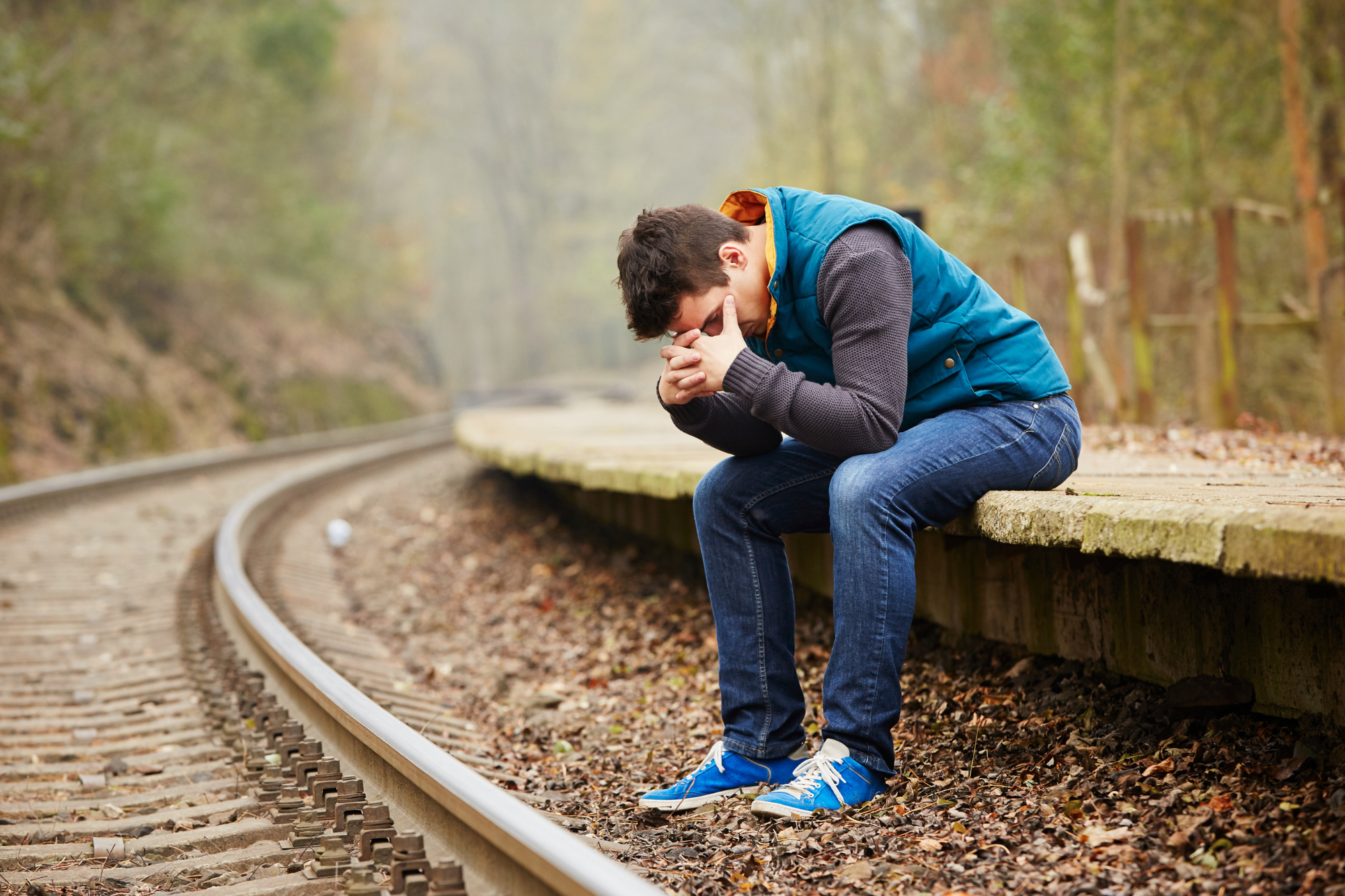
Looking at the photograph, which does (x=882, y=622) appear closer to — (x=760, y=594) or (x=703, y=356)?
(x=760, y=594)

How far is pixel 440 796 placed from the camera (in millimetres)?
2217

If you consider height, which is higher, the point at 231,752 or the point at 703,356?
the point at 703,356

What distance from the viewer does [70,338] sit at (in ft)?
51.1

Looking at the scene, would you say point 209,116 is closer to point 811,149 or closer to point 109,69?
point 109,69

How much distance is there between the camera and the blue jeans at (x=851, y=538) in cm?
250

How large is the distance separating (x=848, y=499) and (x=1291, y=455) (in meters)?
3.17

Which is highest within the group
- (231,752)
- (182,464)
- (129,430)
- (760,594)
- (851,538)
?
(851,538)

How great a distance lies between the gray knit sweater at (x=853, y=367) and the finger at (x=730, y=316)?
7 cm

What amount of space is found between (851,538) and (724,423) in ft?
1.70

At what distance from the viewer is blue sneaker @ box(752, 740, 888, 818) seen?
2.48 metres

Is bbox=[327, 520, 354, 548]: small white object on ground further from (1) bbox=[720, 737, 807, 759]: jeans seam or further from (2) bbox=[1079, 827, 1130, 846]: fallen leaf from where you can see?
(2) bbox=[1079, 827, 1130, 846]: fallen leaf

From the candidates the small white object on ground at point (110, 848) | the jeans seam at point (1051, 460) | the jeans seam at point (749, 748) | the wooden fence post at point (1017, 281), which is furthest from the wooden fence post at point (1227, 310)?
the small white object on ground at point (110, 848)

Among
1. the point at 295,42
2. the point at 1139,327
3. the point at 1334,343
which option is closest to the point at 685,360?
the point at 1334,343

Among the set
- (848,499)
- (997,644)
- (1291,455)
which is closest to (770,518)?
(848,499)
